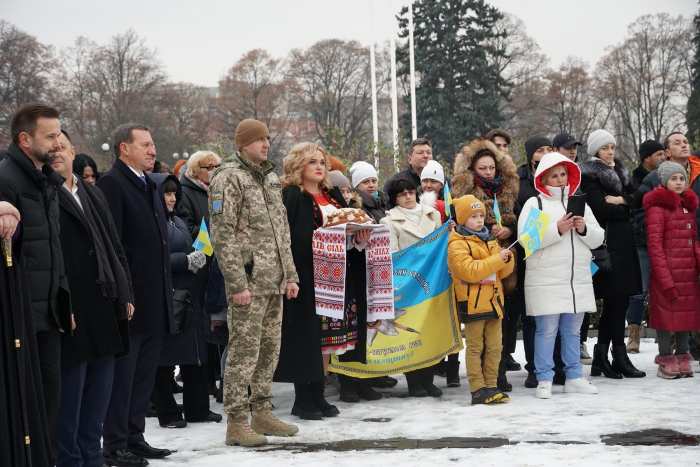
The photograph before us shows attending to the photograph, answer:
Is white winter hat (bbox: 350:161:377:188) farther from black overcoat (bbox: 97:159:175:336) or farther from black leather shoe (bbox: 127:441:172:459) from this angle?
black leather shoe (bbox: 127:441:172:459)

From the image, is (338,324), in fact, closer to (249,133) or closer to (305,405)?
(305,405)

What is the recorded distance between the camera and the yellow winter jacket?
6668 mm

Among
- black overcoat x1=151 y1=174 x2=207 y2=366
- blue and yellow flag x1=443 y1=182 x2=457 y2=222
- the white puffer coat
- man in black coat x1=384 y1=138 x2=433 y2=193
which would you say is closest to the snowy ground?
black overcoat x1=151 y1=174 x2=207 y2=366

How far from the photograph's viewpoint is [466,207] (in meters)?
6.75

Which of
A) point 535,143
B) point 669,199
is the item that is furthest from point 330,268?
point 669,199

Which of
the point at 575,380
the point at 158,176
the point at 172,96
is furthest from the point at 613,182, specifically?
the point at 172,96

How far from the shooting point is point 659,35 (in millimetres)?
42625

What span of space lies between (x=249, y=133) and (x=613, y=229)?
371 cm

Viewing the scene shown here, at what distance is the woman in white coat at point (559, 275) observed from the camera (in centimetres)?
701

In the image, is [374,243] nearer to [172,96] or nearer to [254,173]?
[254,173]

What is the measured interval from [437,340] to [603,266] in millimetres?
1655

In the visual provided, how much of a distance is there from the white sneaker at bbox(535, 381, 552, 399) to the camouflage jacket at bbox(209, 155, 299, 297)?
96.5 inches

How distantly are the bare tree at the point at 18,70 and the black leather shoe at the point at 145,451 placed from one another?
40.5m

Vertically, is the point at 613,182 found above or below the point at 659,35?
below
